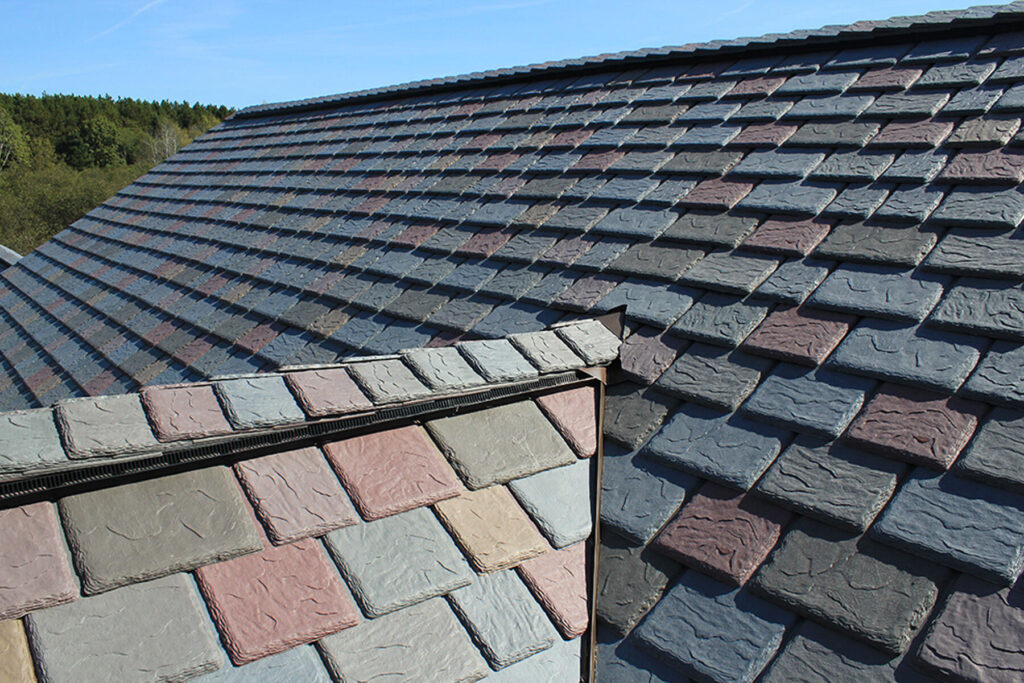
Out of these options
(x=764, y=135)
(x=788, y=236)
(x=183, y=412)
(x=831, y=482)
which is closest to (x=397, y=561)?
(x=183, y=412)

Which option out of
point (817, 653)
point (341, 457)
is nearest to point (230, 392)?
point (341, 457)

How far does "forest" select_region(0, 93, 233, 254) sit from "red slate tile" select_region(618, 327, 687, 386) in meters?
35.3

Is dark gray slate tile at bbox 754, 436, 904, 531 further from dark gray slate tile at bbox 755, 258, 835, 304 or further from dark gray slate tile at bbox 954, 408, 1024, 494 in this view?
dark gray slate tile at bbox 755, 258, 835, 304

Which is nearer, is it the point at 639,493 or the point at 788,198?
the point at 639,493

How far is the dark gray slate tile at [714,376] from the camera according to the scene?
80.3 inches

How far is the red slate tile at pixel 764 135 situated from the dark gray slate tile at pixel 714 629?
233 centimetres

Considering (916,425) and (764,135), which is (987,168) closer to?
(764,135)

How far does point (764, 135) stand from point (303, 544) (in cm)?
290

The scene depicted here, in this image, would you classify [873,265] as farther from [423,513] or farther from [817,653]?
[423,513]

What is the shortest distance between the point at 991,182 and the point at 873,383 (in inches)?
42.5

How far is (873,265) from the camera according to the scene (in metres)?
2.25

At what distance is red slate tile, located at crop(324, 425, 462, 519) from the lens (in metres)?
Result: 1.55

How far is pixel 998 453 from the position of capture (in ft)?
5.12

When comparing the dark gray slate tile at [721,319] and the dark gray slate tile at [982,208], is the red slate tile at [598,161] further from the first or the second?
the dark gray slate tile at [982,208]
